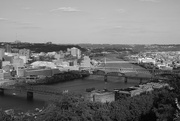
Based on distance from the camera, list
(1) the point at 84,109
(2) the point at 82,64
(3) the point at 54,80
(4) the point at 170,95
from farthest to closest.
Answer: (2) the point at 82,64 < (3) the point at 54,80 < (4) the point at 170,95 < (1) the point at 84,109

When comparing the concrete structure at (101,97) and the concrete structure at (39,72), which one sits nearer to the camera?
the concrete structure at (101,97)

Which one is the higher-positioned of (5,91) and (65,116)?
(65,116)

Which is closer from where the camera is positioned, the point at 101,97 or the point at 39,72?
the point at 101,97

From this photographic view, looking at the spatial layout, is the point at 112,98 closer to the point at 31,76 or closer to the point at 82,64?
the point at 31,76

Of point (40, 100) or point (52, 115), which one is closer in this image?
point (52, 115)

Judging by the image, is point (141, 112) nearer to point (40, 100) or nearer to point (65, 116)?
point (65, 116)

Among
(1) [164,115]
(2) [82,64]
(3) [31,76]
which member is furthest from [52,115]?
(2) [82,64]

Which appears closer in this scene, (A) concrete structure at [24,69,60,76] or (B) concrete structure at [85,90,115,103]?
(B) concrete structure at [85,90,115,103]

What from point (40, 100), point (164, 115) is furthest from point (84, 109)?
point (40, 100)

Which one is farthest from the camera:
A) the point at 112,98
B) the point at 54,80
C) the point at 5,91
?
the point at 54,80
